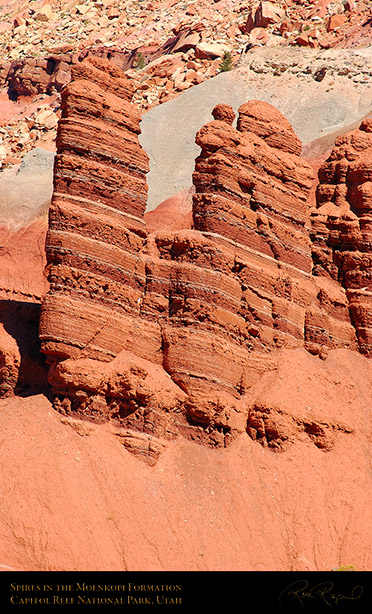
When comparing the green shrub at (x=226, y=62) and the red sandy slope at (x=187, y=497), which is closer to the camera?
the red sandy slope at (x=187, y=497)

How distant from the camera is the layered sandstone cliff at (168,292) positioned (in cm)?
2652

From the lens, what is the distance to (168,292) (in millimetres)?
29406

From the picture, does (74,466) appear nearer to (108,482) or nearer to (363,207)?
(108,482)

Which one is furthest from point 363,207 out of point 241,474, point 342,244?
point 241,474

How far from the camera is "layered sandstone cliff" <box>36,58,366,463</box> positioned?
87.0 feet

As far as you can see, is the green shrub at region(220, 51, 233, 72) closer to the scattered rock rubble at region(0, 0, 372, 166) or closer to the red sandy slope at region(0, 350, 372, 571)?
the scattered rock rubble at region(0, 0, 372, 166)

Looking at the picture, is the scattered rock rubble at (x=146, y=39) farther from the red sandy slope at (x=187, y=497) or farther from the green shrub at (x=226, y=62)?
the red sandy slope at (x=187, y=497)

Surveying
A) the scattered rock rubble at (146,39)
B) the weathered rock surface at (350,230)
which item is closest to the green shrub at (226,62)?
the scattered rock rubble at (146,39)

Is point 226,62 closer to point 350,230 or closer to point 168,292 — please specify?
point 350,230

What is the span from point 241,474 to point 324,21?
61524 mm

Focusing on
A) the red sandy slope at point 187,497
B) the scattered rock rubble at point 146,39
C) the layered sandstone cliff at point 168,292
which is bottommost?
the red sandy slope at point 187,497

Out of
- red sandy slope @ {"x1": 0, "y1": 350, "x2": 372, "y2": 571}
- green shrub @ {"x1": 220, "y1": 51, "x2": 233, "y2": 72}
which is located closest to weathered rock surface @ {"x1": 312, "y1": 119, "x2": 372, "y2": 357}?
red sandy slope @ {"x1": 0, "y1": 350, "x2": 372, "y2": 571}

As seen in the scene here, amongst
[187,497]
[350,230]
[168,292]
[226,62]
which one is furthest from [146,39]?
[187,497]

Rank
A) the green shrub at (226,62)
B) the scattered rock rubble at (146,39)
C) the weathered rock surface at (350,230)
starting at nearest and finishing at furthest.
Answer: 1. the weathered rock surface at (350,230)
2. the green shrub at (226,62)
3. the scattered rock rubble at (146,39)
